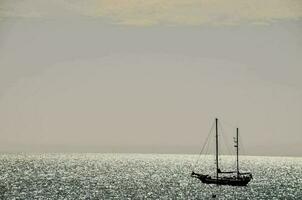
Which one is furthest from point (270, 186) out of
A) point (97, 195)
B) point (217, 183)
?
point (97, 195)

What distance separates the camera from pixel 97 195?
5281 inches

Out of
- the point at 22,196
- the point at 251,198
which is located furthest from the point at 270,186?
the point at 22,196

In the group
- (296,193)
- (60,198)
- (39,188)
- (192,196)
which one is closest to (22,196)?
(60,198)

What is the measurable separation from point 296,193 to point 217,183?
17.3 meters

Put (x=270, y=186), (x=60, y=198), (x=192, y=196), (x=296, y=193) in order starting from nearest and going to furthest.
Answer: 1. (x=60, y=198)
2. (x=192, y=196)
3. (x=296, y=193)
4. (x=270, y=186)

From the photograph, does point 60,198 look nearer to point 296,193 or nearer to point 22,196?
point 22,196

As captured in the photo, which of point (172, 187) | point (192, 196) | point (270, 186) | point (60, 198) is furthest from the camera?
point (270, 186)

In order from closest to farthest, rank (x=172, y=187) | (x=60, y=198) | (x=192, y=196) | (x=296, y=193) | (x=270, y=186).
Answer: (x=60, y=198)
(x=192, y=196)
(x=296, y=193)
(x=172, y=187)
(x=270, y=186)

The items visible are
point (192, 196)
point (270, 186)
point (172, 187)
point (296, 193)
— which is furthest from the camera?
point (270, 186)

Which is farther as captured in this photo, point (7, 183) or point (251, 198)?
point (7, 183)

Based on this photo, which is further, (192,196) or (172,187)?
(172,187)

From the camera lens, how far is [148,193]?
140m

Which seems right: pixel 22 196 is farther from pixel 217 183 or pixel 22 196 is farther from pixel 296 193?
pixel 296 193

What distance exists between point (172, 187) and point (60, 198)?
38847 mm
